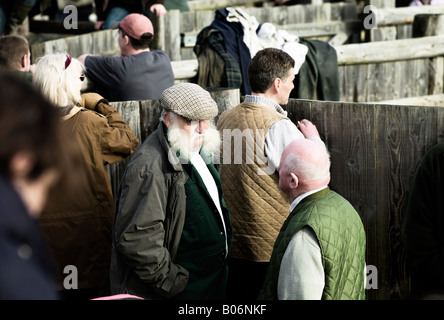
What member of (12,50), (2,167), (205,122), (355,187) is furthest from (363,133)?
(2,167)

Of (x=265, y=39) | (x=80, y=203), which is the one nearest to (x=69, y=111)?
(x=80, y=203)

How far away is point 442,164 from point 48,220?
236 cm

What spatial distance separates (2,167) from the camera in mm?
1357

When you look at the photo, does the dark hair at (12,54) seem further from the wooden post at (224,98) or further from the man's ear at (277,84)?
the man's ear at (277,84)

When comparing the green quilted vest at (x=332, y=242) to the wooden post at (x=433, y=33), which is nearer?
the green quilted vest at (x=332, y=242)

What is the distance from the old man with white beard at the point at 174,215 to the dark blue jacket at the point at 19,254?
251 cm

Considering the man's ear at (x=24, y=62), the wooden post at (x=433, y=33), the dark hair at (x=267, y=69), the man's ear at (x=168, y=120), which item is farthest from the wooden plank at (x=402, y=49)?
the man's ear at (x=168, y=120)

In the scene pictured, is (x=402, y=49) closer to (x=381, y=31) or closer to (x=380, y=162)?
(x=381, y=31)

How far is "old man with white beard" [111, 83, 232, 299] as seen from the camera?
3.96m

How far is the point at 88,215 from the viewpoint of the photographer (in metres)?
4.50

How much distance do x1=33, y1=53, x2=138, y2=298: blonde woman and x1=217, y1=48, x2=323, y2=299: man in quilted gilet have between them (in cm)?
74

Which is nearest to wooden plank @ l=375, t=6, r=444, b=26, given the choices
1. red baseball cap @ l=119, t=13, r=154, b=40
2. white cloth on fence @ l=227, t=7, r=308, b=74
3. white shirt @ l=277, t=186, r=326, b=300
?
white cloth on fence @ l=227, t=7, r=308, b=74

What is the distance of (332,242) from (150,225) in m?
1.03

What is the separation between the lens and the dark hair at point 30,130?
4.39ft
